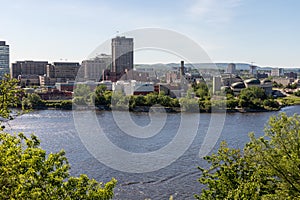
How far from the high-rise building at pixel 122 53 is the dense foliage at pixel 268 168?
1829 inches

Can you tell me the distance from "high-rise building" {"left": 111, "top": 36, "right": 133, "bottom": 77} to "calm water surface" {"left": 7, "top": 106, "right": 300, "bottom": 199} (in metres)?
31.4

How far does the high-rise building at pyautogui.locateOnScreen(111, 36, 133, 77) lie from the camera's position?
168 feet

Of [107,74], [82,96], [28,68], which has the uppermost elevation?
[28,68]

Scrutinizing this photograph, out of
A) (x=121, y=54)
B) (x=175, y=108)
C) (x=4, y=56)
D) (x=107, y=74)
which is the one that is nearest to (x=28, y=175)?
(x=175, y=108)

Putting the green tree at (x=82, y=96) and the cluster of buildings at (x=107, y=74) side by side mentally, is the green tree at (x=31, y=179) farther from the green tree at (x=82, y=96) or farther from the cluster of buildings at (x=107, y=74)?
the cluster of buildings at (x=107, y=74)

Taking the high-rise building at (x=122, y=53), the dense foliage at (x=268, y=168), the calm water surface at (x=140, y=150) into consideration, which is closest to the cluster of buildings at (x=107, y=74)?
the high-rise building at (x=122, y=53)

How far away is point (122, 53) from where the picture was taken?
52969mm

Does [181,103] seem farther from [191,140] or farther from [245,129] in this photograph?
[191,140]

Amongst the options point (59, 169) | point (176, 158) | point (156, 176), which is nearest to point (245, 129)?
point (176, 158)

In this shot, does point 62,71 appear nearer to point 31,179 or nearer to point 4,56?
point 4,56

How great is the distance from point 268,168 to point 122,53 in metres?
49.7

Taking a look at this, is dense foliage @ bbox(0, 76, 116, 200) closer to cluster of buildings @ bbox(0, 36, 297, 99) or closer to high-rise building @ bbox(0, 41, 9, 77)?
cluster of buildings @ bbox(0, 36, 297, 99)

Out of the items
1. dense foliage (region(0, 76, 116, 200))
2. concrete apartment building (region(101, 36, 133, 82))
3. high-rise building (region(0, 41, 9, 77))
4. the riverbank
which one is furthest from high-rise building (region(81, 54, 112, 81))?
dense foliage (region(0, 76, 116, 200))

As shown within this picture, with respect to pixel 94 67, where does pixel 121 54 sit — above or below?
above
